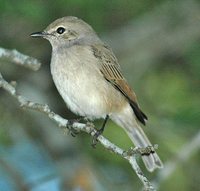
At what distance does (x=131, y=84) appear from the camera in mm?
10805

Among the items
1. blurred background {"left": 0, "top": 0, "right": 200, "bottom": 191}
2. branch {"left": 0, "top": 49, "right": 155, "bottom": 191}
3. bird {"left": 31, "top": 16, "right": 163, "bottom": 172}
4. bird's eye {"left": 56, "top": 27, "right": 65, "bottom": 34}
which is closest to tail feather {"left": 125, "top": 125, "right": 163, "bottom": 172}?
bird {"left": 31, "top": 16, "right": 163, "bottom": 172}

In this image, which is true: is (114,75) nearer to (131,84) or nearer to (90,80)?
(90,80)

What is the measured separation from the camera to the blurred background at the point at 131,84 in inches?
398

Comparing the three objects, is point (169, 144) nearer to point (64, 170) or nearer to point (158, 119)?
point (158, 119)

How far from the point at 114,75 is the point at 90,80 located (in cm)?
50

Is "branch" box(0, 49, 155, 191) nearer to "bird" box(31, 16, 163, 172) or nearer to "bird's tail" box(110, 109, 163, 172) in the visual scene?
"bird" box(31, 16, 163, 172)

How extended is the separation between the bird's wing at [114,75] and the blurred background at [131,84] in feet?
2.77

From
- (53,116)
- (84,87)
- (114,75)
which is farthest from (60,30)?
(53,116)

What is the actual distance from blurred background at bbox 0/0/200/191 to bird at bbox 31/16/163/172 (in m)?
0.48

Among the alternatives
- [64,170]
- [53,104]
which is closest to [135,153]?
[64,170]

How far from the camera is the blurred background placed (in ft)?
33.2

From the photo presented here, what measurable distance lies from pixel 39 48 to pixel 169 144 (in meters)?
2.16

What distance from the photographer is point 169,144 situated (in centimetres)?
1090

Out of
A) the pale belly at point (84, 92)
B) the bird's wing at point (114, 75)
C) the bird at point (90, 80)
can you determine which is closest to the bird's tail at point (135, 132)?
the bird at point (90, 80)
